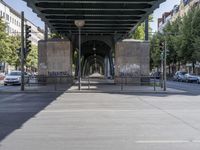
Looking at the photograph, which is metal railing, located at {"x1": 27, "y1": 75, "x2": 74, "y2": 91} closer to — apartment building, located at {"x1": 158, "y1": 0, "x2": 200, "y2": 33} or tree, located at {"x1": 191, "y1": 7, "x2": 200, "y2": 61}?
tree, located at {"x1": 191, "y1": 7, "x2": 200, "y2": 61}

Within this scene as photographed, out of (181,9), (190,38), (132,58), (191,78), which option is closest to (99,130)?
(132,58)

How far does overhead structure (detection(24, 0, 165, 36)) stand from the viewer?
99.1 ft

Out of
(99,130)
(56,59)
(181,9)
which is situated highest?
(181,9)

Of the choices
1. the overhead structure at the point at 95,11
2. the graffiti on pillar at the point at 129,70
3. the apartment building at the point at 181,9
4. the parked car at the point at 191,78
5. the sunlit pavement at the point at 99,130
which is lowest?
the sunlit pavement at the point at 99,130

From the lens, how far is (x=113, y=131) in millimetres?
12281

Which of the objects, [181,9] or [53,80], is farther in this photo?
[181,9]

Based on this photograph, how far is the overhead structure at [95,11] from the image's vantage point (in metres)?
30.2

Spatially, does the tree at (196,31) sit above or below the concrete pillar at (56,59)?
above

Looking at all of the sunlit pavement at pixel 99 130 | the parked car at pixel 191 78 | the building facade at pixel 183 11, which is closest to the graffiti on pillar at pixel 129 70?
the parked car at pixel 191 78

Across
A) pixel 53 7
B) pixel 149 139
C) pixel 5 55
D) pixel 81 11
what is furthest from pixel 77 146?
pixel 5 55

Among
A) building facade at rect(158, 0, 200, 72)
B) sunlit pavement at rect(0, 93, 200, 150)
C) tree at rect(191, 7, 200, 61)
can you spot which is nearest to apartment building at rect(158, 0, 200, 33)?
building facade at rect(158, 0, 200, 72)

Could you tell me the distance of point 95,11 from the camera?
115 ft

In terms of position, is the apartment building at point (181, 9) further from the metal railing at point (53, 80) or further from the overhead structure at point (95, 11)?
the overhead structure at point (95, 11)

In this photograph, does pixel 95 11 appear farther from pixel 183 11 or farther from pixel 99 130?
pixel 183 11
